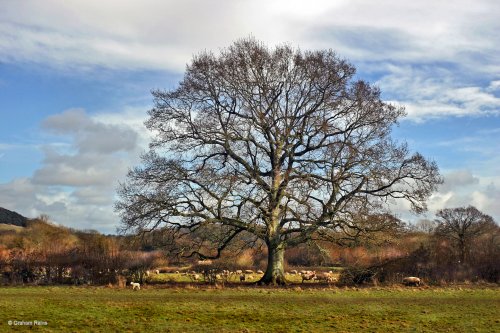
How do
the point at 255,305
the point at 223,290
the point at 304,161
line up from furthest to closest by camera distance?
the point at 304,161 < the point at 223,290 < the point at 255,305

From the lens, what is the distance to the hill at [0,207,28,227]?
12506 cm

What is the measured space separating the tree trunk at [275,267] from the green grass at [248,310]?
4484 millimetres

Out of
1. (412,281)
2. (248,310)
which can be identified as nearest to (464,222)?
(412,281)

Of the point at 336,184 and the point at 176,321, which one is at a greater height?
the point at 336,184

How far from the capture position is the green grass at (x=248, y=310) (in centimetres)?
1501

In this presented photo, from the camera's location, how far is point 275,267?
3045 centimetres

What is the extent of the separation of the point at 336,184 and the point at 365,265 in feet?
20.3

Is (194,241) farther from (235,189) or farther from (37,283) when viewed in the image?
(37,283)

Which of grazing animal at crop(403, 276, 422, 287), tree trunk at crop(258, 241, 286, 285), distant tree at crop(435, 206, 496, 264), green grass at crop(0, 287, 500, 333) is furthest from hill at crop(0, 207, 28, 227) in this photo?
grazing animal at crop(403, 276, 422, 287)

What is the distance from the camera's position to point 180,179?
29797 mm

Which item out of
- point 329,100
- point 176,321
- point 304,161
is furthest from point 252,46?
point 176,321

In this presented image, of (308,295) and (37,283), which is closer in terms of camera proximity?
(308,295)

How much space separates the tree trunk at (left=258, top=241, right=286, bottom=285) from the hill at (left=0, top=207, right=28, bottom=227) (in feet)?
354

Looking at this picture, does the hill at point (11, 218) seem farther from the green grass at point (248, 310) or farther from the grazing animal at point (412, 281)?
the grazing animal at point (412, 281)
